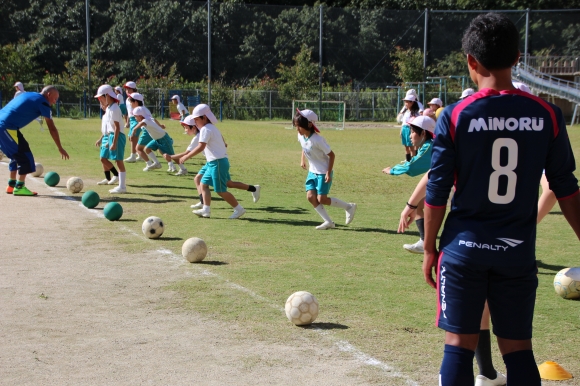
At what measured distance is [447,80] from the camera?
47.1m

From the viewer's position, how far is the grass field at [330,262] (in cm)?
560

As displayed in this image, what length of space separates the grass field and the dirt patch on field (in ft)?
0.87

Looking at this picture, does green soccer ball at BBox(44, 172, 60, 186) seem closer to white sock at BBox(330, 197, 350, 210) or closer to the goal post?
white sock at BBox(330, 197, 350, 210)

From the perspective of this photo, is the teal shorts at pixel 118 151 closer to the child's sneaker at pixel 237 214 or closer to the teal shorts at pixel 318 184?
the child's sneaker at pixel 237 214

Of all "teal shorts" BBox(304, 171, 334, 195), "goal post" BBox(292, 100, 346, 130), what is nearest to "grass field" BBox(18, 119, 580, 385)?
"teal shorts" BBox(304, 171, 334, 195)

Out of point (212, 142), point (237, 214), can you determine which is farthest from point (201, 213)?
point (212, 142)

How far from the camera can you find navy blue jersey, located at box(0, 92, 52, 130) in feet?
42.8

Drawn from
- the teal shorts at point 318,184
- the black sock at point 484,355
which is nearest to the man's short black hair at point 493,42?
the black sock at point 484,355

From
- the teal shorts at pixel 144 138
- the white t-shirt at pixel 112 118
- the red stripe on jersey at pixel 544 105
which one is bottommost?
the teal shorts at pixel 144 138

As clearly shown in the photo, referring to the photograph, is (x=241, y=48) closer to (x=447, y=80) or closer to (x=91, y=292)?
(x=447, y=80)

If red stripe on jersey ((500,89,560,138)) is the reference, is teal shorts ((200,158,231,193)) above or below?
below

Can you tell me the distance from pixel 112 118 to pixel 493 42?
37.6 ft

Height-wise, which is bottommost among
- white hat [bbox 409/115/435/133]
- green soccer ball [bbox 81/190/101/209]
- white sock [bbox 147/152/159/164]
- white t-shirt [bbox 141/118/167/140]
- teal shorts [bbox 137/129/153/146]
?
green soccer ball [bbox 81/190/101/209]

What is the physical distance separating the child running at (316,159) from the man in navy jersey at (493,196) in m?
6.61
